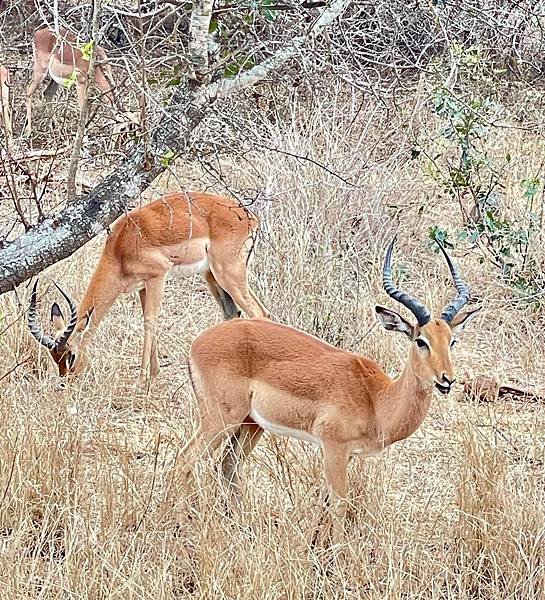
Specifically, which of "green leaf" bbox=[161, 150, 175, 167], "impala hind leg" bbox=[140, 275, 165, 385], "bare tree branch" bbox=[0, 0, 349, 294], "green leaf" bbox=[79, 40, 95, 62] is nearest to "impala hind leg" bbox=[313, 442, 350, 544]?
"bare tree branch" bbox=[0, 0, 349, 294]

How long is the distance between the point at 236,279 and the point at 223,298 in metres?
0.29

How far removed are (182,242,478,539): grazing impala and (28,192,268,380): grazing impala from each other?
159 centimetres

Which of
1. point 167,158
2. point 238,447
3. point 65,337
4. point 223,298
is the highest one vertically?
point 167,158

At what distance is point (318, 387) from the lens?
14.1 feet

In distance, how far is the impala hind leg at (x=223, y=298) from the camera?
273 inches

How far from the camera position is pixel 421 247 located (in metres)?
7.72

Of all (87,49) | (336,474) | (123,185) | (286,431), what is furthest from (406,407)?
(87,49)

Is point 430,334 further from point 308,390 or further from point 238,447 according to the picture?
point 238,447

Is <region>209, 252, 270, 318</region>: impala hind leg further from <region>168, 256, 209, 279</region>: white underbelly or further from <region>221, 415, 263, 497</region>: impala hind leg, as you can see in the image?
<region>221, 415, 263, 497</region>: impala hind leg

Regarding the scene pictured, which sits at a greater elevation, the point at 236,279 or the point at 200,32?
the point at 200,32

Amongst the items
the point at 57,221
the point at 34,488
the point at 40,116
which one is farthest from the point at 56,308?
the point at 40,116

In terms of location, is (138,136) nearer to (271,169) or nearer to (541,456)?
(541,456)

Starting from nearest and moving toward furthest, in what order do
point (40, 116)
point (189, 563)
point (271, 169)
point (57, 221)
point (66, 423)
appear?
point (57, 221)
point (189, 563)
point (66, 423)
point (271, 169)
point (40, 116)

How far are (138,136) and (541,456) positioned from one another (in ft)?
8.05
